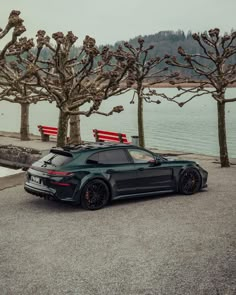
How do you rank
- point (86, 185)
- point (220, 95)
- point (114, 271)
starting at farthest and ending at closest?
point (220, 95) < point (86, 185) < point (114, 271)

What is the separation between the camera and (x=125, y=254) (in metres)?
7.70

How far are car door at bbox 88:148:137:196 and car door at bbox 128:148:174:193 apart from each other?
0.59 feet

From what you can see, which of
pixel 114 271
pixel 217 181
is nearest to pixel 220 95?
A: pixel 217 181

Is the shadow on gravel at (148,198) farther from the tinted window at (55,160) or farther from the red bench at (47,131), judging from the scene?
the red bench at (47,131)

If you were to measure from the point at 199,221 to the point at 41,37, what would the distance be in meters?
9.24

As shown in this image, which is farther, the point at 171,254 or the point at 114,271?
the point at 171,254

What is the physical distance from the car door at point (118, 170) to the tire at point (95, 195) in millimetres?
263

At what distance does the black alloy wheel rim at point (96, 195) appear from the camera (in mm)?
10930

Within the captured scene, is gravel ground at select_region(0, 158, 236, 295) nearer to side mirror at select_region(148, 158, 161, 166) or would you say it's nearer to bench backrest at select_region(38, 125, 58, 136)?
side mirror at select_region(148, 158, 161, 166)

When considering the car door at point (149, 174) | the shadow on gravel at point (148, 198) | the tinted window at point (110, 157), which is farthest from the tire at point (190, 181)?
the tinted window at point (110, 157)

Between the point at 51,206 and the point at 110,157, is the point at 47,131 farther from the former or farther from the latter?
the point at 110,157

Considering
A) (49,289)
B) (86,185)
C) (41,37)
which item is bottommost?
(49,289)

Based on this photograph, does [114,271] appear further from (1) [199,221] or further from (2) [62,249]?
(1) [199,221]

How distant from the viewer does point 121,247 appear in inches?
318
